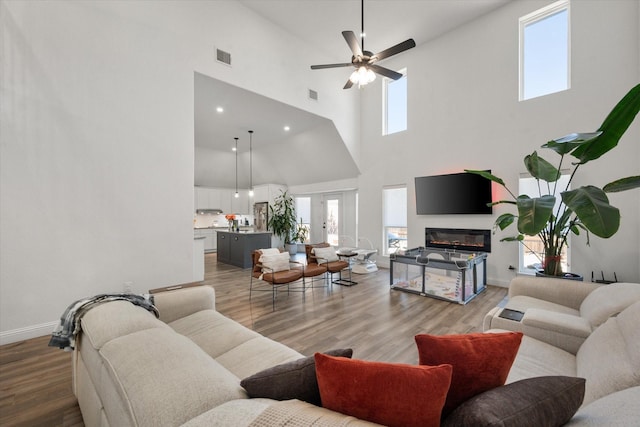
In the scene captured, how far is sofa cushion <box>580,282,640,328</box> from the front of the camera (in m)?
1.73

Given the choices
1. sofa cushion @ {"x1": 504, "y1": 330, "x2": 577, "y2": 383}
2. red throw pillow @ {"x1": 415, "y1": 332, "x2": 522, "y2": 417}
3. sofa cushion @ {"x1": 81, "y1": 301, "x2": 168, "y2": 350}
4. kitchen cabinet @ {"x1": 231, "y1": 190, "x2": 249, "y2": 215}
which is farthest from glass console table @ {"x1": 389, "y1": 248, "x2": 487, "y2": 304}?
kitchen cabinet @ {"x1": 231, "y1": 190, "x2": 249, "y2": 215}

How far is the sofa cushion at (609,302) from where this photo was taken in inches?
68.0

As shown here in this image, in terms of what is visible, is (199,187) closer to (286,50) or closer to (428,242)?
(286,50)

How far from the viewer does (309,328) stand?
326cm

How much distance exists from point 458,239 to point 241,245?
5.25 m

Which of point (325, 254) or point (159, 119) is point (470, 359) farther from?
point (159, 119)

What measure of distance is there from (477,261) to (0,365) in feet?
19.9

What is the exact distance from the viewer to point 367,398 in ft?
2.52

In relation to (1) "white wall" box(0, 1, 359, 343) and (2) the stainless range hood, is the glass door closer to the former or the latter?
(2) the stainless range hood

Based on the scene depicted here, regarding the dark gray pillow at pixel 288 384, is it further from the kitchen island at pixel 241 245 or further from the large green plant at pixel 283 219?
the large green plant at pixel 283 219

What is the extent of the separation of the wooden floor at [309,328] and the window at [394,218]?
1641 millimetres

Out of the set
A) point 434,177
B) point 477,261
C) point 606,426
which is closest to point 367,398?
point 606,426

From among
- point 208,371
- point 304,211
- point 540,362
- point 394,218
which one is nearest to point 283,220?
point 304,211

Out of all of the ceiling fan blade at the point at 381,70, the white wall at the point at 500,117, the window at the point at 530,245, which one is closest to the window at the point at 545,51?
the white wall at the point at 500,117
